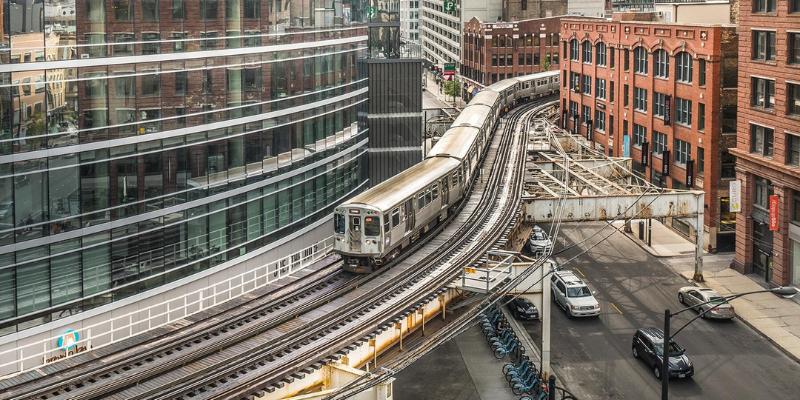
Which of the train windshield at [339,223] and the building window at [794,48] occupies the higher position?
the building window at [794,48]

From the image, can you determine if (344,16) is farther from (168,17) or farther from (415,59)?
(168,17)

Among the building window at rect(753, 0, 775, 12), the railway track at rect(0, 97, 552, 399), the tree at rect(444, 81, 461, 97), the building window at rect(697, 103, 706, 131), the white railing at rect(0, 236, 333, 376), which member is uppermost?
the building window at rect(753, 0, 775, 12)

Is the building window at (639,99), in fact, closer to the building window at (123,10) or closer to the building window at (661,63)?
the building window at (661,63)

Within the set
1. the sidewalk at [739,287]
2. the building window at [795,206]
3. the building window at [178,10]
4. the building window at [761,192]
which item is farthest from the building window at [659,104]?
the building window at [178,10]

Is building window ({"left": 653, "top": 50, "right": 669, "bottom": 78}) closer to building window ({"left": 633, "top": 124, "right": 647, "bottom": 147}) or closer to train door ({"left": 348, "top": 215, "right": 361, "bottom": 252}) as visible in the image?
building window ({"left": 633, "top": 124, "right": 647, "bottom": 147})

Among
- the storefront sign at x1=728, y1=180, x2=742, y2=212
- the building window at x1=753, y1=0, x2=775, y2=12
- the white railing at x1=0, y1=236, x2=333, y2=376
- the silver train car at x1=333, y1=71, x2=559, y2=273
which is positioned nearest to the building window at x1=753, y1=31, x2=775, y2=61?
the building window at x1=753, y1=0, x2=775, y2=12

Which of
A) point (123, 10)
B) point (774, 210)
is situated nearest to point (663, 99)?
point (774, 210)

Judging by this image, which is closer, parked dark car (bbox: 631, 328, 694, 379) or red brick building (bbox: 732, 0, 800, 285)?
parked dark car (bbox: 631, 328, 694, 379)
